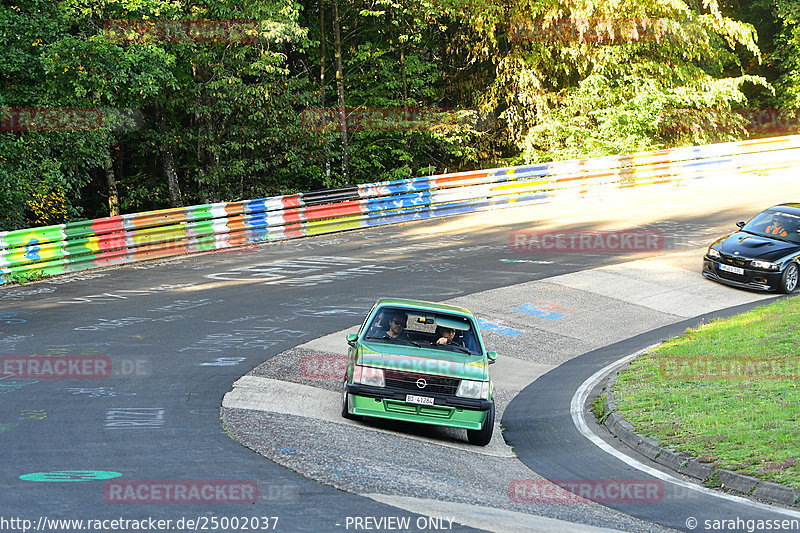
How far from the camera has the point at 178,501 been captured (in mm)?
7496

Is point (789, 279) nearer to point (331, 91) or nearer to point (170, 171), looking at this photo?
point (170, 171)

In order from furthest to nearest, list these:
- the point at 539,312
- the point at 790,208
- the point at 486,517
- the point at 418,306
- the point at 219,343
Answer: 1. the point at 790,208
2. the point at 539,312
3. the point at 219,343
4. the point at 418,306
5. the point at 486,517

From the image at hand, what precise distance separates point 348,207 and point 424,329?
50.8ft

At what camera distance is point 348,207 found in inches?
1053

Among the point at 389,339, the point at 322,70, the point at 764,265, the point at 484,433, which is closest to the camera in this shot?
the point at 484,433

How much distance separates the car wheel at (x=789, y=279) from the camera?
19667 millimetres

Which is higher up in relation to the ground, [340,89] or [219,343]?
[340,89]

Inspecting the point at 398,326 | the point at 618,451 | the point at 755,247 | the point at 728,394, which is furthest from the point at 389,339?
the point at 755,247

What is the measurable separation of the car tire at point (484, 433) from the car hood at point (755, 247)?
11.7 meters

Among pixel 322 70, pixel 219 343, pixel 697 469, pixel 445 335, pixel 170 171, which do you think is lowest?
pixel 697 469

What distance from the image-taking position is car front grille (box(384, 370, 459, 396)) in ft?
34.2

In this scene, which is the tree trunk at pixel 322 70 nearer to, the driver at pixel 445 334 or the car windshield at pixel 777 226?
the car windshield at pixel 777 226

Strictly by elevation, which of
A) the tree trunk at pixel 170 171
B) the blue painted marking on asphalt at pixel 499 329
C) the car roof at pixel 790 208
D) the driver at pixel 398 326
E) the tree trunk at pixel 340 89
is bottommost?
the blue painted marking on asphalt at pixel 499 329

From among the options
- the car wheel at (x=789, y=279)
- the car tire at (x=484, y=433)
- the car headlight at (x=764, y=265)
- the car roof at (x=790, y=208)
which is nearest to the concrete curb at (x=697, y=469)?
the car tire at (x=484, y=433)
